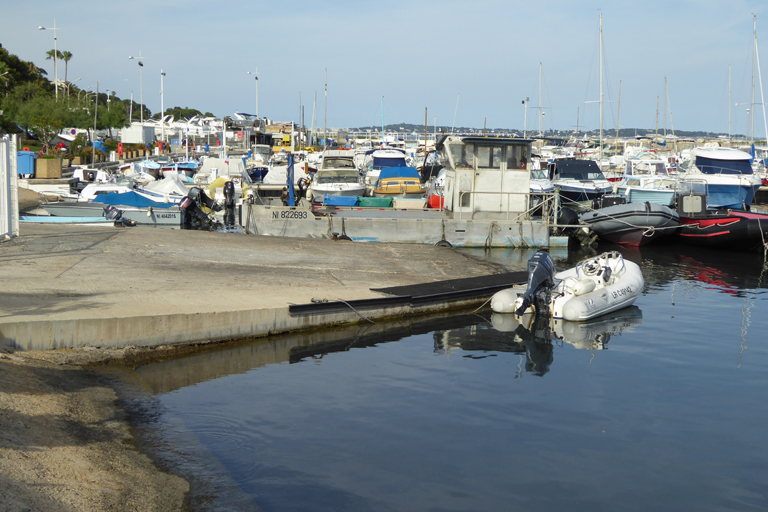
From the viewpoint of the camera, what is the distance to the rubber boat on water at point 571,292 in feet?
46.8

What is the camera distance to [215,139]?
3305 inches

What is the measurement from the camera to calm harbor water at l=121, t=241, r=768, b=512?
685cm

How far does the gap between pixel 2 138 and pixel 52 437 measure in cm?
1035

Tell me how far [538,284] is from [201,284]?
7.12m

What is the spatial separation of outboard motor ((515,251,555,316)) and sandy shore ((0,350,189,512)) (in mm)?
8692

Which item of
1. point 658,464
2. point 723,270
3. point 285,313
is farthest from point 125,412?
point 723,270

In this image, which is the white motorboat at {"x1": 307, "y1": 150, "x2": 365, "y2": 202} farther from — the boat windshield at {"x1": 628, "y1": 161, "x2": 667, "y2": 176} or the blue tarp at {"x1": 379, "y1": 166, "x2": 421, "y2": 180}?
the boat windshield at {"x1": 628, "y1": 161, "x2": 667, "y2": 176}

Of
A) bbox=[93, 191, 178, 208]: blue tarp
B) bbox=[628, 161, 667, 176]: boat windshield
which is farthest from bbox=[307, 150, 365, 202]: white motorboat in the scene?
bbox=[628, 161, 667, 176]: boat windshield

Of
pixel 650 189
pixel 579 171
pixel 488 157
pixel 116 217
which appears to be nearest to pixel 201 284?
pixel 116 217

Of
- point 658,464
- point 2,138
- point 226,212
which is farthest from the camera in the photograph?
point 226,212

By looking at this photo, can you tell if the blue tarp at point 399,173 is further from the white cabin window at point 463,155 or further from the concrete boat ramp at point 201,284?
the concrete boat ramp at point 201,284

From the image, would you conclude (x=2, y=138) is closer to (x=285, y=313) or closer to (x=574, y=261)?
(x=285, y=313)

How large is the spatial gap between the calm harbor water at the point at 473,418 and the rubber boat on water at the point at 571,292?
47 centimetres

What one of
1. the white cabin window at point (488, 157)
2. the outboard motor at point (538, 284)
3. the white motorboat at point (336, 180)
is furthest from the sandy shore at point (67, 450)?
the white motorboat at point (336, 180)
